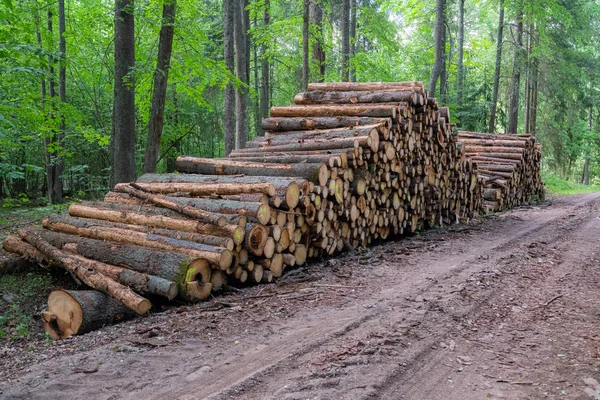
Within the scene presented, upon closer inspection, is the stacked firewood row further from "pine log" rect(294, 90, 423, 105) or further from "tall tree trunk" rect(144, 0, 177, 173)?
"tall tree trunk" rect(144, 0, 177, 173)

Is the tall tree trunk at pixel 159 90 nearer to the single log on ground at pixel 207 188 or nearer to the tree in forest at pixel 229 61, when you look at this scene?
the tree in forest at pixel 229 61

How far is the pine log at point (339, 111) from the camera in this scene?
9.46 metres

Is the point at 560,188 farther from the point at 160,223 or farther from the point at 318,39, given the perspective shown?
the point at 160,223

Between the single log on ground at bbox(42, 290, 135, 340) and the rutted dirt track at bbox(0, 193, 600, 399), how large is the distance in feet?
1.08

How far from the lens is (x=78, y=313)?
17.1 feet

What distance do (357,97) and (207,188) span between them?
440cm

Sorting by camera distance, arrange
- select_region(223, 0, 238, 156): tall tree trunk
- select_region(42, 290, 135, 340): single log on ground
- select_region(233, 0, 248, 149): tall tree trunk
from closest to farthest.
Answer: select_region(42, 290, 135, 340): single log on ground → select_region(223, 0, 238, 156): tall tree trunk → select_region(233, 0, 248, 149): tall tree trunk

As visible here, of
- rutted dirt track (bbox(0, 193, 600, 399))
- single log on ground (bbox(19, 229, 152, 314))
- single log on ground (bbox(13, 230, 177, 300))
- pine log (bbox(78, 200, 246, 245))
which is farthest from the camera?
pine log (bbox(78, 200, 246, 245))

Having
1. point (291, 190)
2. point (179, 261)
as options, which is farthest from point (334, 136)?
point (179, 261)

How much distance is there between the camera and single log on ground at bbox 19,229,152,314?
215 inches

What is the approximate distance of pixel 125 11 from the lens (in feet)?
32.3

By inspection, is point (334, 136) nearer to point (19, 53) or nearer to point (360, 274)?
point (360, 274)

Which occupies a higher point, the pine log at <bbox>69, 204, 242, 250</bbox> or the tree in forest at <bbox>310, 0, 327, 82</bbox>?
the tree in forest at <bbox>310, 0, 327, 82</bbox>

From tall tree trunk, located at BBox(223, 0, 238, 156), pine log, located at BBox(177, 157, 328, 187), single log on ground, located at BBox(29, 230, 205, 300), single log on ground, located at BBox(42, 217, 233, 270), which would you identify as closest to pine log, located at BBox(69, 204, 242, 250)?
single log on ground, located at BBox(42, 217, 233, 270)
